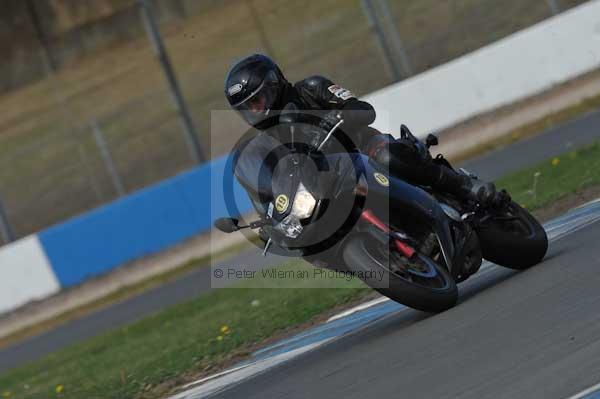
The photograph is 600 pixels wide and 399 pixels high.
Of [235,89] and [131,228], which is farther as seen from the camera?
[131,228]

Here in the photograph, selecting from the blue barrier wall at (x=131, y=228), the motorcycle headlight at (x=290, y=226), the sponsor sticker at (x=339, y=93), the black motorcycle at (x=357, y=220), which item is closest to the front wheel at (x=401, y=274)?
the black motorcycle at (x=357, y=220)

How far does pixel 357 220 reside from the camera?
6926 millimetres

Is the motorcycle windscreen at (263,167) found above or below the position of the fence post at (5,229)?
above

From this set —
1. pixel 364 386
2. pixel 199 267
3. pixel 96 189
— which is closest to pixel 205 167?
pixel 199 267

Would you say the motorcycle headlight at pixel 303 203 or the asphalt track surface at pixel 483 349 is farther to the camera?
the motorcycle headlight at pixel 303 203

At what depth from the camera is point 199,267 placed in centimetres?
1703

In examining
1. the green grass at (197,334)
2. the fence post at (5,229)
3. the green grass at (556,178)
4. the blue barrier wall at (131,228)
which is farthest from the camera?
the fence post at (5,229)

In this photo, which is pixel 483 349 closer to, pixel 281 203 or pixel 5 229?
pixel 281 203

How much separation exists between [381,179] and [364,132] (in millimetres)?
551

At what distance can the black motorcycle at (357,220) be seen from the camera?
672 cm

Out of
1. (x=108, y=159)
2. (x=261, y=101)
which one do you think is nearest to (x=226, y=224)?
(x=261, y=101)

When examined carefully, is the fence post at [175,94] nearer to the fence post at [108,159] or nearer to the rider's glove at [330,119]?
the fence post at [108,159]

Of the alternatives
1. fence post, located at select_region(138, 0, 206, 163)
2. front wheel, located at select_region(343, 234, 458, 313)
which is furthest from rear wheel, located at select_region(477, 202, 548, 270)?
fence post, located at select_region(138, 0, 206, 163)

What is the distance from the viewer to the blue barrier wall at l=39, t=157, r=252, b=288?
17.1 metres
